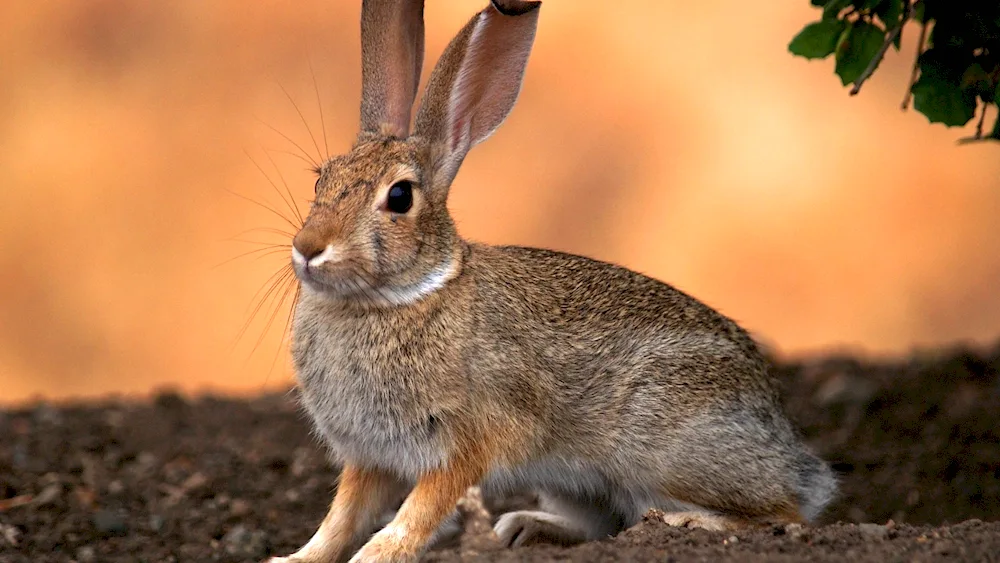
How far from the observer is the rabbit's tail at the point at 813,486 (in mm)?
5859

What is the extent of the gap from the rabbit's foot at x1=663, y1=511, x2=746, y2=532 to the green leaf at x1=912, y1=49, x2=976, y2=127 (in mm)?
1828

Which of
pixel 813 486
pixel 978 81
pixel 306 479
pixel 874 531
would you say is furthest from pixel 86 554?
pixel 978 81

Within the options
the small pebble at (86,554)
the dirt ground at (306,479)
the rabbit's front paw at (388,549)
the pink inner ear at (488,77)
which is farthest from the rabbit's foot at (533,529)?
the small pebble at (86,554)

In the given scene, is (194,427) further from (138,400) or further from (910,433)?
(910,433)

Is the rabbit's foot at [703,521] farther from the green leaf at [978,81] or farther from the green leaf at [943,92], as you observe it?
the green leaf at [978,81]

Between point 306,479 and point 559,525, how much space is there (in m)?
2.00

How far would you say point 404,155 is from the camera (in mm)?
5348

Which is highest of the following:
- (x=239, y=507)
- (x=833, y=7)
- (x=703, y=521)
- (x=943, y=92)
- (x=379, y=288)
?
(x=833, y=7)

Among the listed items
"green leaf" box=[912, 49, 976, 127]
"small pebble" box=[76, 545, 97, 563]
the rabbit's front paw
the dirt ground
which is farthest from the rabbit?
"green leaf" box=[912, 49, 976, 127]

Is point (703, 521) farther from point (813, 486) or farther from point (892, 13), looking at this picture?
point (892, 13)

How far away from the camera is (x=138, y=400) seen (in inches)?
360

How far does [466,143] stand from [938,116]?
1.92 metres

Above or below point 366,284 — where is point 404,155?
above

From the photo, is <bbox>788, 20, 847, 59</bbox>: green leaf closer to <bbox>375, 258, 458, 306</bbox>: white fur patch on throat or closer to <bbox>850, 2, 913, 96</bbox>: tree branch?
<bbox>850, 2, 913, 96</bbox>: tree branch
